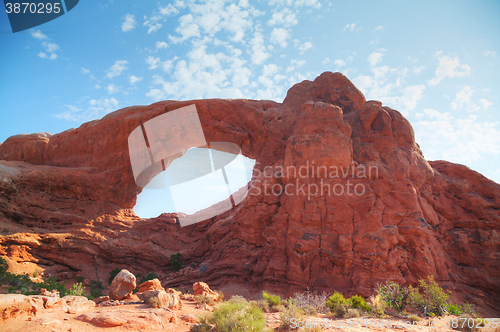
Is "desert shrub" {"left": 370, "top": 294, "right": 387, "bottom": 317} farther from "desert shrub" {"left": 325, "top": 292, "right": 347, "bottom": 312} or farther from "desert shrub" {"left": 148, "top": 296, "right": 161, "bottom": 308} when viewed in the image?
"desert shrub" {"left": 148, "top": 296, "right": 161, "bottom": 308}

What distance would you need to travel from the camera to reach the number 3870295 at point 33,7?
12.0 m

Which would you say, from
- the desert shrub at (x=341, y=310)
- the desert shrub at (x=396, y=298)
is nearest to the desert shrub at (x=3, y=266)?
the desert shrub at (x=341, y=310)

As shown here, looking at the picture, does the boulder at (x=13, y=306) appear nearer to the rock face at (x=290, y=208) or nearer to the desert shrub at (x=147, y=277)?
the rock face at (x=290, y=208)

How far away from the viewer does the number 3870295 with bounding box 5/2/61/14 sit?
12.0 metres

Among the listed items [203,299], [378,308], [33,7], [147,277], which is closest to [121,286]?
[203,299]

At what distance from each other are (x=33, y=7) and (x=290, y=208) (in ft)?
52.2

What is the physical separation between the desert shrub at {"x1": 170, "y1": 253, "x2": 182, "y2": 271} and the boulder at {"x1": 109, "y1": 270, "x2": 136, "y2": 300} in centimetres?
936

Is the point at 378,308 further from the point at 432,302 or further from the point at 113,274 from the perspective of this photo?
the point at 113,274

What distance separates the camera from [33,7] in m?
12.4

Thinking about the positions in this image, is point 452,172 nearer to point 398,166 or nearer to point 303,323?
point 398,166

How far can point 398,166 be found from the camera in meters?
14.8

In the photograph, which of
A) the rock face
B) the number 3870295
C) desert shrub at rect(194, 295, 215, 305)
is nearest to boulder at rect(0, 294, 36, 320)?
desert shrub at rect(194, 295, 215, 305)

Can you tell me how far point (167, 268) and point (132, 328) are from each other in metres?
13.8

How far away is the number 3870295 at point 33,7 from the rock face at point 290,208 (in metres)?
9.02
